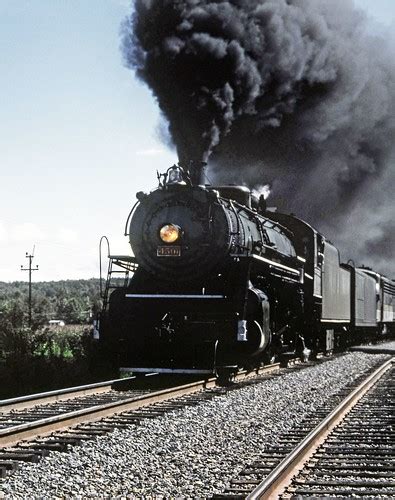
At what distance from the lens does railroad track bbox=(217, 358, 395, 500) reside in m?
4.63

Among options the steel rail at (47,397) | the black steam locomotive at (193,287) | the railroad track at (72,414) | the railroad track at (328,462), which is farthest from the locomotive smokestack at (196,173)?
the railroad track at (328,462)

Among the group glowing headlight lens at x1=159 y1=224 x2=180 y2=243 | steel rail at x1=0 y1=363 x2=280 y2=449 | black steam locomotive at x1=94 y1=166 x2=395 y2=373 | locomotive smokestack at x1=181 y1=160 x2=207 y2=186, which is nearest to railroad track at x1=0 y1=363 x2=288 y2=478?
steel rail at x1=0 y1=363 x2=280 y2=449

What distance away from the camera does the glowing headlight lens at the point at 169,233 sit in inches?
441

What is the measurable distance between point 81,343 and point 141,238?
9280 mm

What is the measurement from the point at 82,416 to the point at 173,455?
1.88 meters

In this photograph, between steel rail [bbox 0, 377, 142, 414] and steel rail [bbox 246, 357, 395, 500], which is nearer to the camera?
steel rail [bbox 246, 357, 395, 500]

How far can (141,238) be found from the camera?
11.5 metres

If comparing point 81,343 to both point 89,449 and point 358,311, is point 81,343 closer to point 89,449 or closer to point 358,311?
point 358,311

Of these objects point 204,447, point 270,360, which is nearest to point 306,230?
point 270,360

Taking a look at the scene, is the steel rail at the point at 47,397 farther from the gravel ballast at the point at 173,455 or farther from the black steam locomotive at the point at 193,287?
the gravel ballast at the point at 173,455

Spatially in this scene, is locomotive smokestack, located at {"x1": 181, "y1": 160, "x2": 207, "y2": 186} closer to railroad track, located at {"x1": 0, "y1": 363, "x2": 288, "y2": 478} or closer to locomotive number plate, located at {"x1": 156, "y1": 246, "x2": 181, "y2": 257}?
locomotive number plate, located at {"x1": 156, "y1": 246, "x2": 181, "y2": 257}

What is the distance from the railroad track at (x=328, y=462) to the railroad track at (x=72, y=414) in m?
1.68

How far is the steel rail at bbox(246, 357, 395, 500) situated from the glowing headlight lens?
365 centimetres

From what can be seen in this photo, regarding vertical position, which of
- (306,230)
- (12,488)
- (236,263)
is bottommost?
(12,488)
